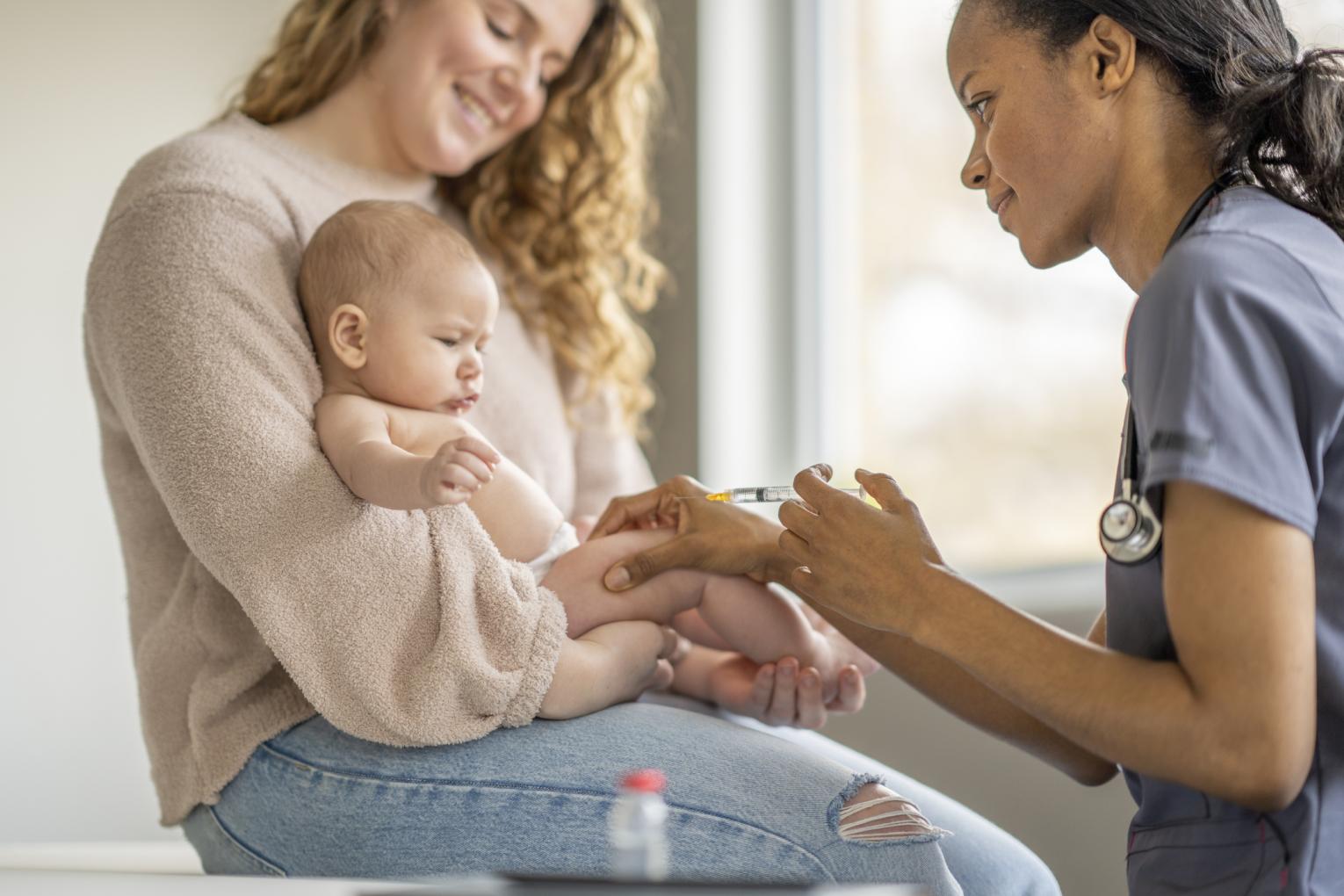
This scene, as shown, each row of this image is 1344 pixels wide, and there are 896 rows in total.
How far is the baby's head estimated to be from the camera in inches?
52.8

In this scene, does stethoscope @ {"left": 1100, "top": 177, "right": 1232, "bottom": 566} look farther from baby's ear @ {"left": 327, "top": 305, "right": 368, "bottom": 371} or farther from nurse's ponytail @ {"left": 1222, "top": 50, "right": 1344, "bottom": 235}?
baby's ear @ {"left": 327, "top": 305, "right": 368, "bottom": 371}

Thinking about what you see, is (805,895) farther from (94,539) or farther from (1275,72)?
(94,539)

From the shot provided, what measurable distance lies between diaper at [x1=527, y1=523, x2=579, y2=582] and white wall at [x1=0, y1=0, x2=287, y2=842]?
1149mm

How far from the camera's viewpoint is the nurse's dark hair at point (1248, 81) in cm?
110

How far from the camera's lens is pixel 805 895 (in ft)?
2.26

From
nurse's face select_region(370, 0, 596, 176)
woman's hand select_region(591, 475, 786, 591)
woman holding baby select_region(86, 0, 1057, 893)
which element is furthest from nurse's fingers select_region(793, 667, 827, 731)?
nurse's face select_region(370, 0, 596, 176)

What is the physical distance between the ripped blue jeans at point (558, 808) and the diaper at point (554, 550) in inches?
7.9

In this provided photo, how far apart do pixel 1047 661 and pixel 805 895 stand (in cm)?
40

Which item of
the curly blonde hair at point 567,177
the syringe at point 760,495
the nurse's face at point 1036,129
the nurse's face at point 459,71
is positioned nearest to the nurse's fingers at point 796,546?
the syringe at point 760,495

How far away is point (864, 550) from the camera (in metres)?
1.14

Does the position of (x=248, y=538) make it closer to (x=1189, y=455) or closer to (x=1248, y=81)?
(x=1189, y=455)

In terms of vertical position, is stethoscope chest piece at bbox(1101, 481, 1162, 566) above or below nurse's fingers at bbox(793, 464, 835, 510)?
above

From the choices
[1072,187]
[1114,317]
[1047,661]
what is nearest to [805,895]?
[1047,661]

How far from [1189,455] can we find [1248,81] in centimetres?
41
